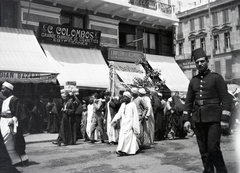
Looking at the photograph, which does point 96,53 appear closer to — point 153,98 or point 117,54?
point 117,54

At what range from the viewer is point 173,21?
71.1 ft

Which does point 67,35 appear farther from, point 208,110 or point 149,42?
point 208,110

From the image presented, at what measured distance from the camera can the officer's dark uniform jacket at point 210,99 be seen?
15.0 feet

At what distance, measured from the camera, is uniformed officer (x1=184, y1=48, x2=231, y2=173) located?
451cm

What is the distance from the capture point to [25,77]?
12.9 m

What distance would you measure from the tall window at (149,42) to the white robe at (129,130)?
12747mm

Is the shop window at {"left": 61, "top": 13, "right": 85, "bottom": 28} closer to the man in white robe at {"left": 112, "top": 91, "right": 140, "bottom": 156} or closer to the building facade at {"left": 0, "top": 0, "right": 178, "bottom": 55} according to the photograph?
the building facade at {"left": 0, "top": 0, "right": 178, "bottom": 55}

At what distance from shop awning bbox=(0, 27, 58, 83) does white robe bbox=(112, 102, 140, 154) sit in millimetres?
5887

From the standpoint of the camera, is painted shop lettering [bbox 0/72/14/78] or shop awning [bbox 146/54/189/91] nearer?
painted shop lettering [bbox 0/72/14/78]

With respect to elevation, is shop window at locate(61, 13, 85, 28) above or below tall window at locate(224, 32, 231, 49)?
below

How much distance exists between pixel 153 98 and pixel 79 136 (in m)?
3.74

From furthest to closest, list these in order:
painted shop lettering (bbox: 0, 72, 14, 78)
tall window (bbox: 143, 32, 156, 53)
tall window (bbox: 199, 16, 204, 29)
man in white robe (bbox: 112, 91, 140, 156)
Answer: tall window (bbox: 199, 16, 204, 29)
tall window (bbox: 143, 32, 156, 53)
painted shop lettering (bbox: 0, 72, 14, 78)
man in white robe (bbox: 112, 91, 140, 156)

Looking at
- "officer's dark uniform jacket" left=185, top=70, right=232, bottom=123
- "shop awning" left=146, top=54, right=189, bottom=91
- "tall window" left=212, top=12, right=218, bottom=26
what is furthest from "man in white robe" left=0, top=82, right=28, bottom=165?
"tall window" left=212, top=12, right=218, bottom=26

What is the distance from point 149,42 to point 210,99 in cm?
1691
